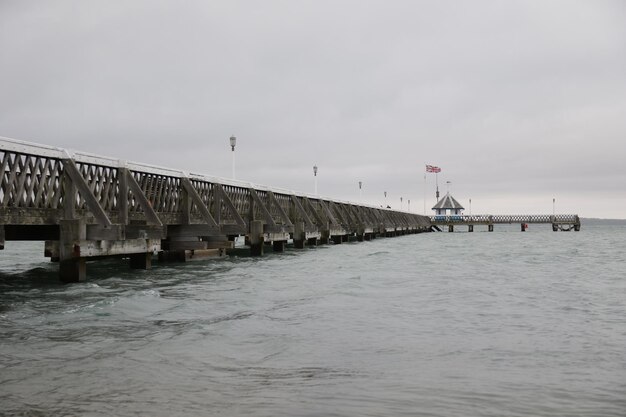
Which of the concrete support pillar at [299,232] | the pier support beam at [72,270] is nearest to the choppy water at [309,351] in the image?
the pier support beam at [72,270]

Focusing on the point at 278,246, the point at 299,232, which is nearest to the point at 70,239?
the point at 278,246

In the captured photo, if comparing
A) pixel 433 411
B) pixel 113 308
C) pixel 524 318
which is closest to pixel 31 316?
pixel 113 308

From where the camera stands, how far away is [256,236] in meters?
24.9

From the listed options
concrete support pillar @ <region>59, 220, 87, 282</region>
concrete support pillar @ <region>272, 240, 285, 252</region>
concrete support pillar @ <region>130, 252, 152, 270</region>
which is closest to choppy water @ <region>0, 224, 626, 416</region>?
concrete support pillar @ <region>59, 220, 87, 282</region>

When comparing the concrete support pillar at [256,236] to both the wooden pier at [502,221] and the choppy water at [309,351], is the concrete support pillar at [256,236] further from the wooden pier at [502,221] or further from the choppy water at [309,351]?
the wooden pier at [502,221]

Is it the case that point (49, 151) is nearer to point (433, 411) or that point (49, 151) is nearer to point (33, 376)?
point (33, 376)

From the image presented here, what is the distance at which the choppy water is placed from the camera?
4531mm

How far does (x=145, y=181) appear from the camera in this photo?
19.1 metres

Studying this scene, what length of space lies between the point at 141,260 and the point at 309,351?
11.7m

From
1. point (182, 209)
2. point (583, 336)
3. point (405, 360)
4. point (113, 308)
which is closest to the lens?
point (405, 360)

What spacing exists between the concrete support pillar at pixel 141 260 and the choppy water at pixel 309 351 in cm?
372

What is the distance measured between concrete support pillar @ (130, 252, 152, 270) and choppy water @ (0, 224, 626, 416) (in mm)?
3724

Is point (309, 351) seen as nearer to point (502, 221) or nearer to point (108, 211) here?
point (108, 211)

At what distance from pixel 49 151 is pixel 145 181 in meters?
5.29
